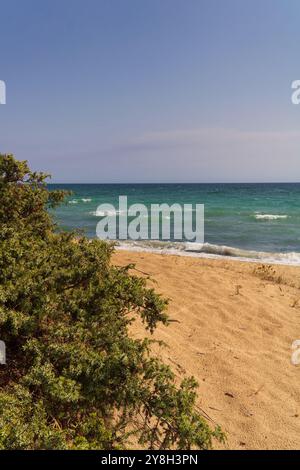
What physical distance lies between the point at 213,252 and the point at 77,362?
11563mm

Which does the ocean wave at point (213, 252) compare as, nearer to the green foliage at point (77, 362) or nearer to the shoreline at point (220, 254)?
the shoreline at point (220, 254)

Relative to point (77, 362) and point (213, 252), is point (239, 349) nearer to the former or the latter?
point (77, 362)

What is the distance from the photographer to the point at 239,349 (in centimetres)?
500

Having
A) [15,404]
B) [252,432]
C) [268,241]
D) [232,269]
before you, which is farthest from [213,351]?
[268,241]

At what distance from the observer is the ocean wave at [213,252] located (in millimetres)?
12542

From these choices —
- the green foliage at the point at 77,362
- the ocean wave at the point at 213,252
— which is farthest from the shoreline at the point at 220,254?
the green foliage at the point at 77,362

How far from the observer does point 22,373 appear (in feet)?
9.13

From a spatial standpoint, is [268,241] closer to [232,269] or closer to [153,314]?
[232,269]

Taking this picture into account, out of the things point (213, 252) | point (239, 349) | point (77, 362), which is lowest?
point (239, 349)

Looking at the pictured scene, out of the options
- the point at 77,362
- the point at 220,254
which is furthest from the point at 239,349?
the point at 220,254

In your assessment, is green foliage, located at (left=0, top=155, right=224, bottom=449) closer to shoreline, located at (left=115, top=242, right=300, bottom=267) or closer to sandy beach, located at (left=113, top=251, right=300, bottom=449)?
sandy beach, located at (left=113, top=251, right=300, bottom=449)

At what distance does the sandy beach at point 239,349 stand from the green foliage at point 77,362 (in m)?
0.65

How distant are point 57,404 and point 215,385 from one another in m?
2.23

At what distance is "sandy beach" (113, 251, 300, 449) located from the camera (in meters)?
3.62
